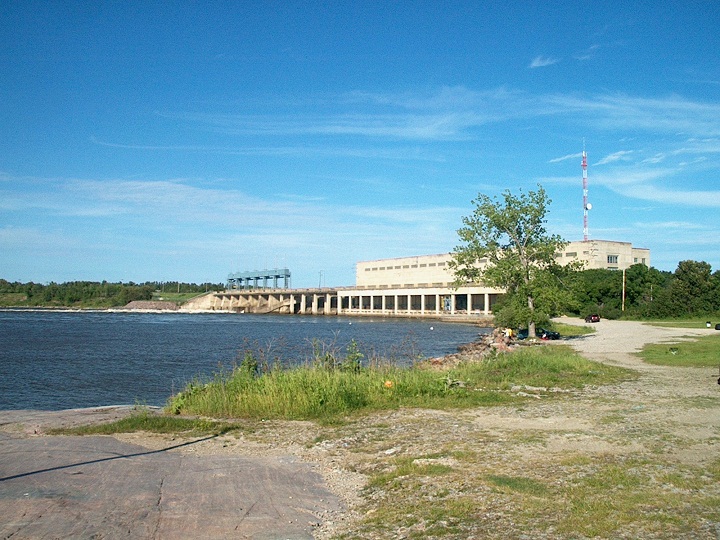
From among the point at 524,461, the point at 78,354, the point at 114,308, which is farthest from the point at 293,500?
the point at 114,308

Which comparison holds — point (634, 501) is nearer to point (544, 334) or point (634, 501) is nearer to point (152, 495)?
point (152, 495)

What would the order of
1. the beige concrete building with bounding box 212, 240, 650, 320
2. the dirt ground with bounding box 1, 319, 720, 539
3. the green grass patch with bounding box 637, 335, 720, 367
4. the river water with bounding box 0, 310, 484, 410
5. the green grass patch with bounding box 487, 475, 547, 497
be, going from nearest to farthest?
the dirt ground with bounding box 1, 319, 720, 539
the green grass patch with bounding box 487, 475, 547, 497
the river water with bounding box 0, 310, 484, 410
the green grass patch with bounding box 637, 335, 720, 367
the beige concrete building with bounding box 212, 240, 650, 320

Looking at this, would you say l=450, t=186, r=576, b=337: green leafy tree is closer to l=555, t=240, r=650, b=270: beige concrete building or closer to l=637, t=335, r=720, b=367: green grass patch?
l=637, t=335, r=720, b=367: green grass patch

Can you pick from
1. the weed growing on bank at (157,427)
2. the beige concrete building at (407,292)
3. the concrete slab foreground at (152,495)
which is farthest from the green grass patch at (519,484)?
the beige concrete building at (407,292)

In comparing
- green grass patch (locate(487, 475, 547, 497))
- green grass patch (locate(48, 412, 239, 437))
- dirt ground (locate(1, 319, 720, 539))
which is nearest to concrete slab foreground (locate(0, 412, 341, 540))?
dirt ground (locate(1, 319, 720, 539))

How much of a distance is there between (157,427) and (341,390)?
4.76 metres

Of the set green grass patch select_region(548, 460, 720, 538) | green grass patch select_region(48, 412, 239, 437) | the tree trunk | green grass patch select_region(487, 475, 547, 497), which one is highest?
the tree trunk

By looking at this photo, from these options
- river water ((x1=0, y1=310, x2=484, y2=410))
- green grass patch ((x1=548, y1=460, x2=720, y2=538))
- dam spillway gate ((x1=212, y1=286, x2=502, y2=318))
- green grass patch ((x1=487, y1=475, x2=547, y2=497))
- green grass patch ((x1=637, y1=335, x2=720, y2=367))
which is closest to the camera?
green grass patch ((x1=548, y1=460, x2=720, y2=538))

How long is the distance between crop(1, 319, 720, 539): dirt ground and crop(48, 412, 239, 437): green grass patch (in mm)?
577

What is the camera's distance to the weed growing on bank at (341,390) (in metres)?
16.1

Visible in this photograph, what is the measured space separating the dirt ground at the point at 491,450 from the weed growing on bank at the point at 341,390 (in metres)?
1.01

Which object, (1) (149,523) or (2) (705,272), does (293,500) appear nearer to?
(1) (149,523)

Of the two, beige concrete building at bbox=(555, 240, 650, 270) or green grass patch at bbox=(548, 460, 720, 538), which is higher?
beige concrete building at bbox=(555, 240, 650, 270)

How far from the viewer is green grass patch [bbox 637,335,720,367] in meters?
27.1
